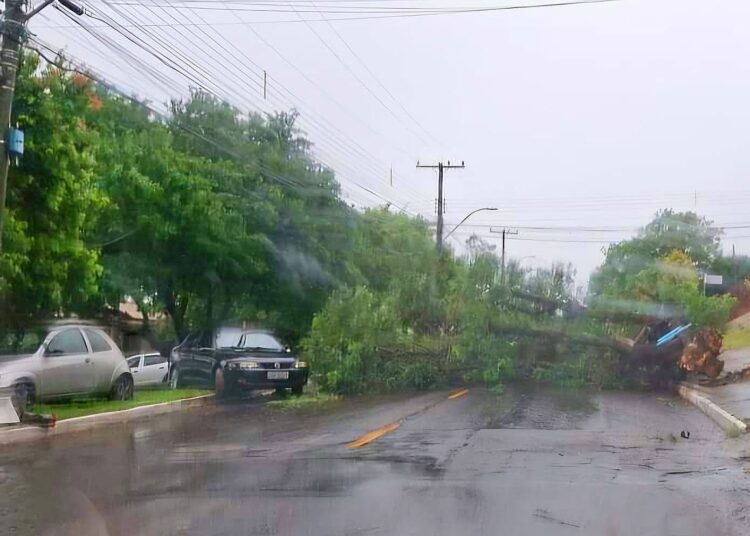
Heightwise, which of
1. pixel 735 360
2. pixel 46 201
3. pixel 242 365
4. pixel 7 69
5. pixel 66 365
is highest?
pixel 7 69

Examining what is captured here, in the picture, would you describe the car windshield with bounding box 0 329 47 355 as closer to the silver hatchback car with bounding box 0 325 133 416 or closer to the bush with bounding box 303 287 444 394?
the silver hatchback car with bounding box 0 325 133 416

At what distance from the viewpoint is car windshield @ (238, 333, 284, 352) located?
19.8m

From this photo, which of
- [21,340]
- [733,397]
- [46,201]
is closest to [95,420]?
[21,340]

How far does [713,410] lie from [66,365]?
34.5 ft

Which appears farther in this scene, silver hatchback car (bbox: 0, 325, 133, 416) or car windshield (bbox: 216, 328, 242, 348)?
car windshield (bbox: 216, 328, 242, 348)

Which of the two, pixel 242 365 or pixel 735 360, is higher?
pixel 735 360

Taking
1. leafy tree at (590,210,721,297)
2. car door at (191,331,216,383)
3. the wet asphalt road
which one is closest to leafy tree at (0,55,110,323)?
the wet asphalt road

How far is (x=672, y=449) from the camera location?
1185 cm

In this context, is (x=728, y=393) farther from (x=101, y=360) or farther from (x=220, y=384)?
(x=101, y=360)

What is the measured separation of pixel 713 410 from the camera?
1568 cm

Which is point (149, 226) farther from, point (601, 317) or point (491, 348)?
point (601, 317)

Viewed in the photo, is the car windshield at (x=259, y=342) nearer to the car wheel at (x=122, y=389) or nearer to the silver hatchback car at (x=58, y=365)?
the car wheel at (x=122, y=389)

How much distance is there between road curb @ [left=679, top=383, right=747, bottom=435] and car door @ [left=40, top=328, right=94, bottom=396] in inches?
392

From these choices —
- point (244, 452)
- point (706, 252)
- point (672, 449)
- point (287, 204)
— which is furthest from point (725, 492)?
point (706, 252)
